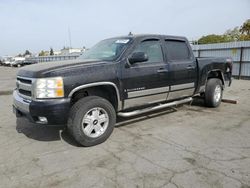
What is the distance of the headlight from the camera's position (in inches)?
150

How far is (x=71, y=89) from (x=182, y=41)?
3.40 metres

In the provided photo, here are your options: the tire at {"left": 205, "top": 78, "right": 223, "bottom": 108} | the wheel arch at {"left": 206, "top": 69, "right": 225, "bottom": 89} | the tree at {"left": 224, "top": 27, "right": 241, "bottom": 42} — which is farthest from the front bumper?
the tree at {"left": 224, "top": 27, "right": 241, "bottom": 42}

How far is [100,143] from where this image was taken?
4.38 m

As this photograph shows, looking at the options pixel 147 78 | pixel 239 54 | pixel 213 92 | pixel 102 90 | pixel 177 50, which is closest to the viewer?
pixel 102 90

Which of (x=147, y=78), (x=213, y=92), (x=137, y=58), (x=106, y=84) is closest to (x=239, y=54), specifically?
(x=213, y=92)

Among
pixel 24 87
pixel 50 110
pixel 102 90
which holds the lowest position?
pixel 50 110

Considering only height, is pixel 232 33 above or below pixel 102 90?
above

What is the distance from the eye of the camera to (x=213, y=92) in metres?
6.75

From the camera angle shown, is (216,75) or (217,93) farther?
(216,75)

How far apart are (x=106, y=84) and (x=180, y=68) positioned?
83.8 inches

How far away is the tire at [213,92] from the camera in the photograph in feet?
22.2

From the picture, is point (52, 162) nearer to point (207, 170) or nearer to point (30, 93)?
point (30, 93)

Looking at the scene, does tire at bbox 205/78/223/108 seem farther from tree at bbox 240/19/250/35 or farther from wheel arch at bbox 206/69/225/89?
tree at bbox 240/19/250/35

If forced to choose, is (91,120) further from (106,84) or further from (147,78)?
(147,78)
